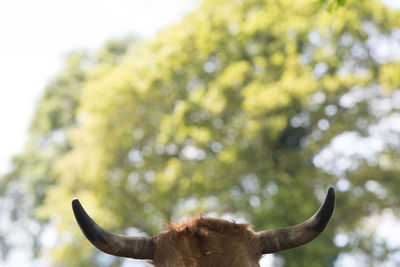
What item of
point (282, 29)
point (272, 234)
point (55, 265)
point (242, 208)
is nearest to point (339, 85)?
point (282, 29)

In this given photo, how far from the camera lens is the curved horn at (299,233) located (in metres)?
3.04

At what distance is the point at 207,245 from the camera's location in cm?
292

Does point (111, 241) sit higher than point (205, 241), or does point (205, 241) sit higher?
point (111, 241)

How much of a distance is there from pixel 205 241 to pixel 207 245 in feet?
0.12

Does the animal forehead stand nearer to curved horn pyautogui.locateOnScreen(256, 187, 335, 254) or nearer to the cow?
the cow

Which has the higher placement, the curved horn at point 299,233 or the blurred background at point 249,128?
the blurred background at point 249,128

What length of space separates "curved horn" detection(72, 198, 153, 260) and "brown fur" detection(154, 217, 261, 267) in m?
0.08

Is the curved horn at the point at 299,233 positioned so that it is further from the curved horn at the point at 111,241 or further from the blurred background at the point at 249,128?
the blurred background at the point at 249,128

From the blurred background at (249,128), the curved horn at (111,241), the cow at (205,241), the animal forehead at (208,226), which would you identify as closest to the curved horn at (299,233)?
the cow at (205,241)

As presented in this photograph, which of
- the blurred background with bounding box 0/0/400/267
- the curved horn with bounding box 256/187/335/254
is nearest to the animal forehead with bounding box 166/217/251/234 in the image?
the curved horn with bounding box 256/187/335/254

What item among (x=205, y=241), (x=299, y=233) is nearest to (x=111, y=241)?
(x=205, y=241)

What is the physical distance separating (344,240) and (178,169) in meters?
5.87

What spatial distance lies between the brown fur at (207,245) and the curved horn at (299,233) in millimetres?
96

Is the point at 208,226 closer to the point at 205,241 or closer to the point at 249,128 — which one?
the point at 205,241
